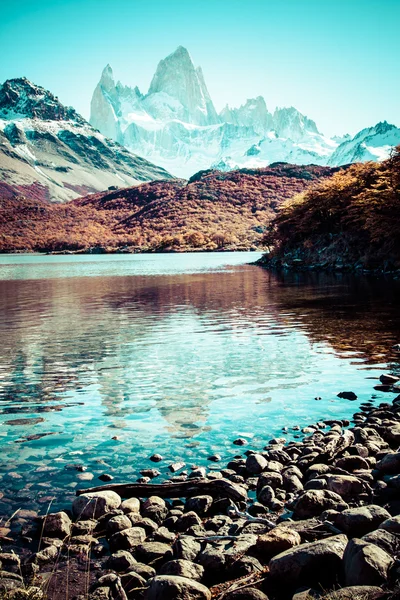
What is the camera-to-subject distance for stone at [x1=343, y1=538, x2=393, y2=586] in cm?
589

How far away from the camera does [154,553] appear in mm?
7758

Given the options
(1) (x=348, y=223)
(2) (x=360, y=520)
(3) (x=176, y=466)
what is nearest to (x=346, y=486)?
Answer: (2) (x=360, y=520)

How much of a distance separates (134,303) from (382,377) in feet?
104

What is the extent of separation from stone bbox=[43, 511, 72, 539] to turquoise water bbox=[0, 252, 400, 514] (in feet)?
3.33

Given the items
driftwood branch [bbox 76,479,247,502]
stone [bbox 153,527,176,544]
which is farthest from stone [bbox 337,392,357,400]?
stone [bbox 153,527,176,544]

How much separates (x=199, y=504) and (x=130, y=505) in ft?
4.23

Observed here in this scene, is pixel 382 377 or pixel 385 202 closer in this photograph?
pixel 382 377

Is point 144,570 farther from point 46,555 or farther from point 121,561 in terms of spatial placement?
point 46,555

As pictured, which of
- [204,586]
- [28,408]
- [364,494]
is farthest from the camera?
[28,408]

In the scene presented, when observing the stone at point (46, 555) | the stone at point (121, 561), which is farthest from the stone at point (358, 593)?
the stone at point (46, 555)

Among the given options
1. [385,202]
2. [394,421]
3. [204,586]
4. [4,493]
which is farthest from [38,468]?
[385,202]

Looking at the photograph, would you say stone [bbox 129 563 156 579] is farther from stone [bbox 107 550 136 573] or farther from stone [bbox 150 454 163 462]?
stone [bbox 150 454 163 462]

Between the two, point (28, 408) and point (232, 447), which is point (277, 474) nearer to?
point (232, 447)

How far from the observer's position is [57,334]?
30812 millimetres
